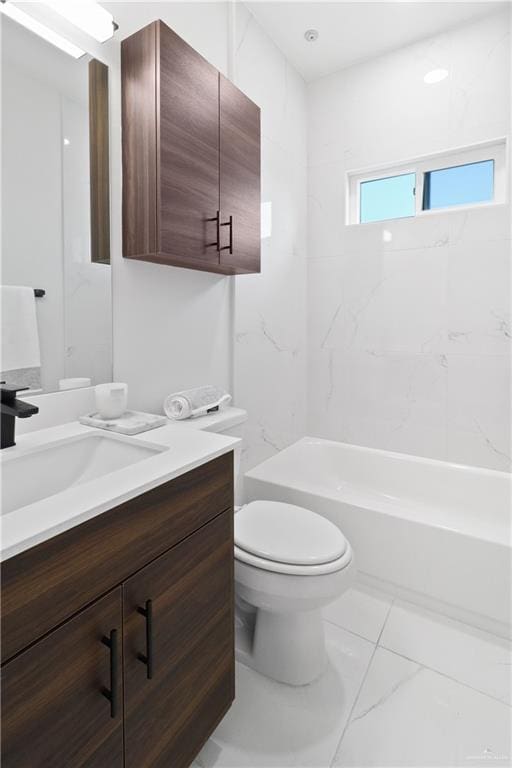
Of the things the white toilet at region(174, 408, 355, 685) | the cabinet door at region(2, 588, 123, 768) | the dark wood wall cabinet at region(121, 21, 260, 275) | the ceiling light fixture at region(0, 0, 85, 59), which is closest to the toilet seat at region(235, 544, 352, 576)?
the white toilet at region(174, 408, 355, 685)

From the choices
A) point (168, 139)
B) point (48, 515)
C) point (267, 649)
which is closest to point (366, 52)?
point (168, 139)

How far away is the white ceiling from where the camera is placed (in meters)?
2.03

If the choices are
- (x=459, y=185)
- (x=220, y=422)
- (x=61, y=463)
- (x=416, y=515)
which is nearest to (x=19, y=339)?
(x=61, y=463)

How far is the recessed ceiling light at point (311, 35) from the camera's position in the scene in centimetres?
219

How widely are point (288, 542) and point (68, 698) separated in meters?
0.83

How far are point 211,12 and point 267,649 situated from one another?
265 cm

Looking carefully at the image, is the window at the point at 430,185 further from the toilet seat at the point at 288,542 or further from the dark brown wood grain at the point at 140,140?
the toilet seat at the point at 288,542

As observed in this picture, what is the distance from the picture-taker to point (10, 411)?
38.5 inches

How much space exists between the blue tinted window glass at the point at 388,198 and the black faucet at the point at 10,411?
228 centimetres

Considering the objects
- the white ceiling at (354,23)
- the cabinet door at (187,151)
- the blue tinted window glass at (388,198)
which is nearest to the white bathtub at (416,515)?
the cabinet door at (187,151)

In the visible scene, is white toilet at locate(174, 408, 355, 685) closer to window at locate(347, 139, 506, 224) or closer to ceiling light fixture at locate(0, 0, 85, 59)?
ceiling light fixture at locate(0, 0, 85, 59)

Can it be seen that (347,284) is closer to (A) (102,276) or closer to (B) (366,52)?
(B) (366,52)

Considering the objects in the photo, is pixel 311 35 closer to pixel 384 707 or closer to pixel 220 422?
pixel 220 422

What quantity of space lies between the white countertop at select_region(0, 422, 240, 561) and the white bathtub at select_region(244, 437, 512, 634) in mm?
1053
